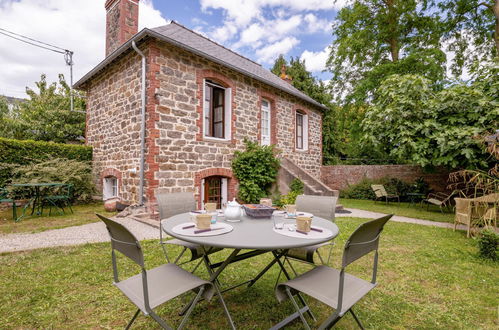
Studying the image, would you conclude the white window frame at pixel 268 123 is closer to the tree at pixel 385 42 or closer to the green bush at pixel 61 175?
the tree at pixel 385 42

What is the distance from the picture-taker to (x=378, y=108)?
8531 millimetres

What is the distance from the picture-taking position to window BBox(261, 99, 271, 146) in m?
9.28

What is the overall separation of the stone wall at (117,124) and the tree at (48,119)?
682cm

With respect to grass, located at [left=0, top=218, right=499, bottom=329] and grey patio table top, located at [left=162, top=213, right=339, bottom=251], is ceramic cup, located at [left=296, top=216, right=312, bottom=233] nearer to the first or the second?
grey patio table top, located at [left=162, top=213, right=339, bottom=251]

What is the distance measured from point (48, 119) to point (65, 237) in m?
12.7

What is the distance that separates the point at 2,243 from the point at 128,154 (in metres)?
3.09

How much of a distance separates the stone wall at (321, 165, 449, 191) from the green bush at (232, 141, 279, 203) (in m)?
6.22

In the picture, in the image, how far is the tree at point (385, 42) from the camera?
1021 centimetres

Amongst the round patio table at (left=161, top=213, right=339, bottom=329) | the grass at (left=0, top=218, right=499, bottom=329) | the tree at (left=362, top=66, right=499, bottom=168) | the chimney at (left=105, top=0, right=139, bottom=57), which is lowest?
the grass at (left=0, top=218, right=499, bottom=329)

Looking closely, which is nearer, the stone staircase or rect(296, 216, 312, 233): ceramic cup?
rect(296, 216, 312, 233): ceramic cup

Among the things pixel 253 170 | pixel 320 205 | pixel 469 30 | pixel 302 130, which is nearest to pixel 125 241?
pixel 320 205

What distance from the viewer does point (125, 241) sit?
154cm

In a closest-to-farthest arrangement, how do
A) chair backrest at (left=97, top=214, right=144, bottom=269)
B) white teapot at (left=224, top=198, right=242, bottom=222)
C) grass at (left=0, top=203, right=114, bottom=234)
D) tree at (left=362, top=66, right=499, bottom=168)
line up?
chair backrest at (left=97, top=214, right=144, bottom=269) → white teapot at (left=224, top=198, right=242, bottom=222) → grass at (left=0, top=203, right=114, bottom=234) → tree at (left=362, top=66, right=499, bottom=168)

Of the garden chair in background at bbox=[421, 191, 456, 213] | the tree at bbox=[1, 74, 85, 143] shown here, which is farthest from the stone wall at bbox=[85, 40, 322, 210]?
the tree at bbox=[1, 74, 85, 143]
